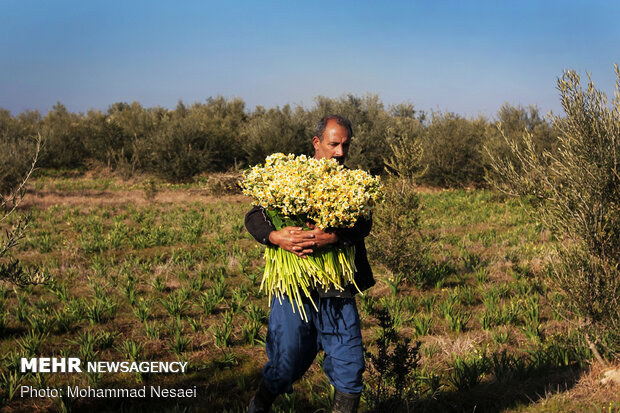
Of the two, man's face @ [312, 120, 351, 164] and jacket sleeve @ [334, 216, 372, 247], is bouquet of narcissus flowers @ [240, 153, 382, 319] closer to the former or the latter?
jacket sleeve @ [334, 216, 372, 247]

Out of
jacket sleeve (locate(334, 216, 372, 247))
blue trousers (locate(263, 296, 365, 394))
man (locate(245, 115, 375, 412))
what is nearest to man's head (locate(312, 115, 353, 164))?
man (locate(245, 115, 375, 412))

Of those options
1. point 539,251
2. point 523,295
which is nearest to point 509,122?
point 539,251

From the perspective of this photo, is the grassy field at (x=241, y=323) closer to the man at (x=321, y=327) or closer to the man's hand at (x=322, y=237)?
the man at (x=321, y=327)

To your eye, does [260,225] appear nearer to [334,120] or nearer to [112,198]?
[334,120]

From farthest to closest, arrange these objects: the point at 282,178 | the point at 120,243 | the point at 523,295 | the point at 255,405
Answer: the point at 120,243 < the point at 523,295 < the point at 255,405 < the point at 282,178

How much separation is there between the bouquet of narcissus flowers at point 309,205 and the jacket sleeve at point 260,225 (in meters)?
0.04

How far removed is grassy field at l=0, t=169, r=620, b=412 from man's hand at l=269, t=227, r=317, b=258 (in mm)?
881

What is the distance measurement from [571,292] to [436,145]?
18.3m

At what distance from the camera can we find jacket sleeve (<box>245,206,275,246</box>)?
2.69 m

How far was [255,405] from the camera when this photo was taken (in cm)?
287

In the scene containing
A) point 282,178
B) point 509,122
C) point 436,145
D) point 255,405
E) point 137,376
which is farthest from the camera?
point 509,122

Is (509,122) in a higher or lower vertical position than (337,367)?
higher

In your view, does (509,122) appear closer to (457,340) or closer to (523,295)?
(523,295)

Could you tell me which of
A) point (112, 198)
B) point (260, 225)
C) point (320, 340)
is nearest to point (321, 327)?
point (320, 340)
